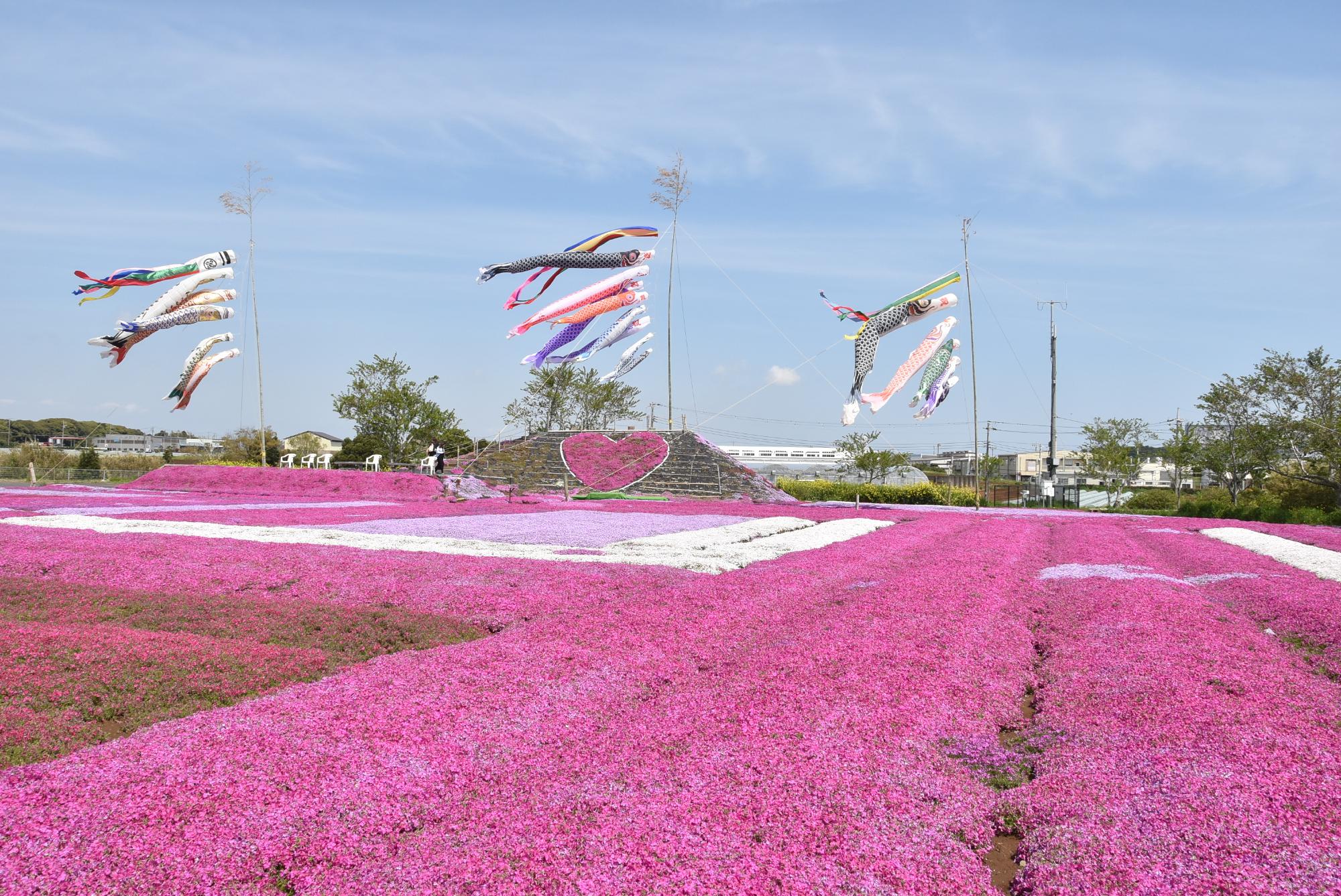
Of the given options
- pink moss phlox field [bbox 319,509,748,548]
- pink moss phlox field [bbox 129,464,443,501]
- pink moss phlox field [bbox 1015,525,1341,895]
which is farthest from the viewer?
pink moss phlox field [bbox 129,464,443,501]

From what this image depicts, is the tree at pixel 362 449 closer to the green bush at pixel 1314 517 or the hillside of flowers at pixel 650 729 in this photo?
the hillside of flowers at pixel 650 729

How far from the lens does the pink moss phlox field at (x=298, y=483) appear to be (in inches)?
1447

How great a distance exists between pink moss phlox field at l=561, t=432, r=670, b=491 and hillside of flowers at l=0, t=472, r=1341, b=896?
26.7 meters

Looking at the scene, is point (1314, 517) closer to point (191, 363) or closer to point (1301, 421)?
point (1301, 421)

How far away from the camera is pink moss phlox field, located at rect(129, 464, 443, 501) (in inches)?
1447

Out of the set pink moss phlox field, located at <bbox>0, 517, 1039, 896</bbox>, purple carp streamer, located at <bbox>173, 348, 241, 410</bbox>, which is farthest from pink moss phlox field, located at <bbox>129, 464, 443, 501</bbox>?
pink moss phlox field, located at <bbox>0, 517, 1039, 896</bbox>

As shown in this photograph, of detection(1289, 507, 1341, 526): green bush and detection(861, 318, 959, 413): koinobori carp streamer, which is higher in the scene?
detection(861, 318, 959, 413): koinobori carp streamer

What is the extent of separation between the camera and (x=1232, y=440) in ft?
140

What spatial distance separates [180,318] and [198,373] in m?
2.85

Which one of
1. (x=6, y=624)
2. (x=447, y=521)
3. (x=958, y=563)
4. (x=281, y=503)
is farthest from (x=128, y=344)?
(x=958, y=563)

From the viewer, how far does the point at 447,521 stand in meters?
24.3

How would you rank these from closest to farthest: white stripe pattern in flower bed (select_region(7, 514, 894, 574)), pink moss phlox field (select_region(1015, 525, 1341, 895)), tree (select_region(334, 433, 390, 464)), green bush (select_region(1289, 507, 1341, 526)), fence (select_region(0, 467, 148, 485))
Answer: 1. pink moss phlox field (select_region(1015, 525, 1341, 895))
2. white stripe pattern in flower bed (select_region(7, 514, 894, 574))
3. green bush (select_region(1289, 507, 1341, 526))
4. fence (select_region(0, 467, 148, 485))
5. tree (select_region(334, 433, 390, 464))

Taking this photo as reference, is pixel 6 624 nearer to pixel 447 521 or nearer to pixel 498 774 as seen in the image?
pixel 498 774

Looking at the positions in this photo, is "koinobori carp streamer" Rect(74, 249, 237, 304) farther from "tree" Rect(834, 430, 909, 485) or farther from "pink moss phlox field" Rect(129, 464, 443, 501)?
"tree" Rect(834, 430, 909, 485)
